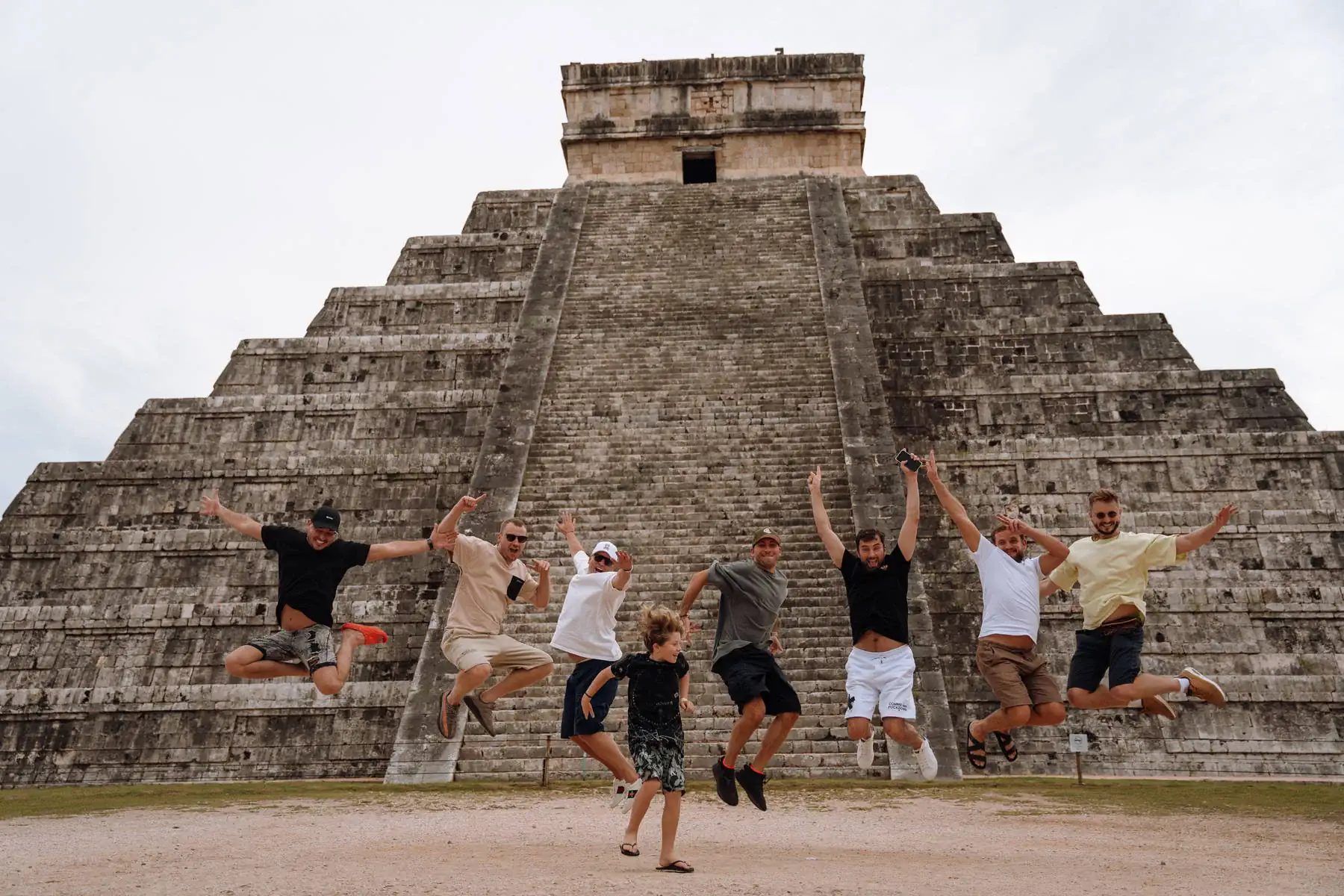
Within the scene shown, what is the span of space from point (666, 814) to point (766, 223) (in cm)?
1798

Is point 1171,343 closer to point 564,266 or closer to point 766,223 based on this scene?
point 766,223

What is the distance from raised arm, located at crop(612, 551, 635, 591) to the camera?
7500mm

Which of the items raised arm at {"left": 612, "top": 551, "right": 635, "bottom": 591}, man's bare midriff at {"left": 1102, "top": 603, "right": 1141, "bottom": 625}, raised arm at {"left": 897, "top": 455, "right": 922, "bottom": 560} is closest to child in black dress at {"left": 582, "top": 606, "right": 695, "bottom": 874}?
raised arm at {"left": 612, "top": 551, "right": 635, "bottom": 591}

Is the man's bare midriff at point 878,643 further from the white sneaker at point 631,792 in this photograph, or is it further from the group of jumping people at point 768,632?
the white sneaker at point 631,792

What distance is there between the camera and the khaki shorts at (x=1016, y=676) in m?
7.30

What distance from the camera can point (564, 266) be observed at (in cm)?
2117

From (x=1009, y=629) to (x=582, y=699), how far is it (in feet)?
9.78

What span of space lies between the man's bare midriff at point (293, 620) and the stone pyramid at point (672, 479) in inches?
189

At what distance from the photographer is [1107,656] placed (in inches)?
290

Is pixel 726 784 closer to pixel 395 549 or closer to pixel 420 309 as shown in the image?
pixel 395 549

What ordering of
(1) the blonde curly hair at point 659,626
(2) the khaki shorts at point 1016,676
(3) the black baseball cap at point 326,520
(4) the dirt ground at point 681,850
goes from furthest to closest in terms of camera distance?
(3) the black baseball cap at point 326,520 → (2) the khaki shorts at point 1016,676 → (1) the blonde curly hair at point 659,626 → (4) the dirt ground at point 681,850

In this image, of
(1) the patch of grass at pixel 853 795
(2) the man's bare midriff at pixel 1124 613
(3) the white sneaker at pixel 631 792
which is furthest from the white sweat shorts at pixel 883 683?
(1) the patch of grass at pixel 853 795

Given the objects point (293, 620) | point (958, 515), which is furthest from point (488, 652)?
point (958, 515)

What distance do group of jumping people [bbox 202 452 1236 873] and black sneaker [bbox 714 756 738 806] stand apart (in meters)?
0.02
